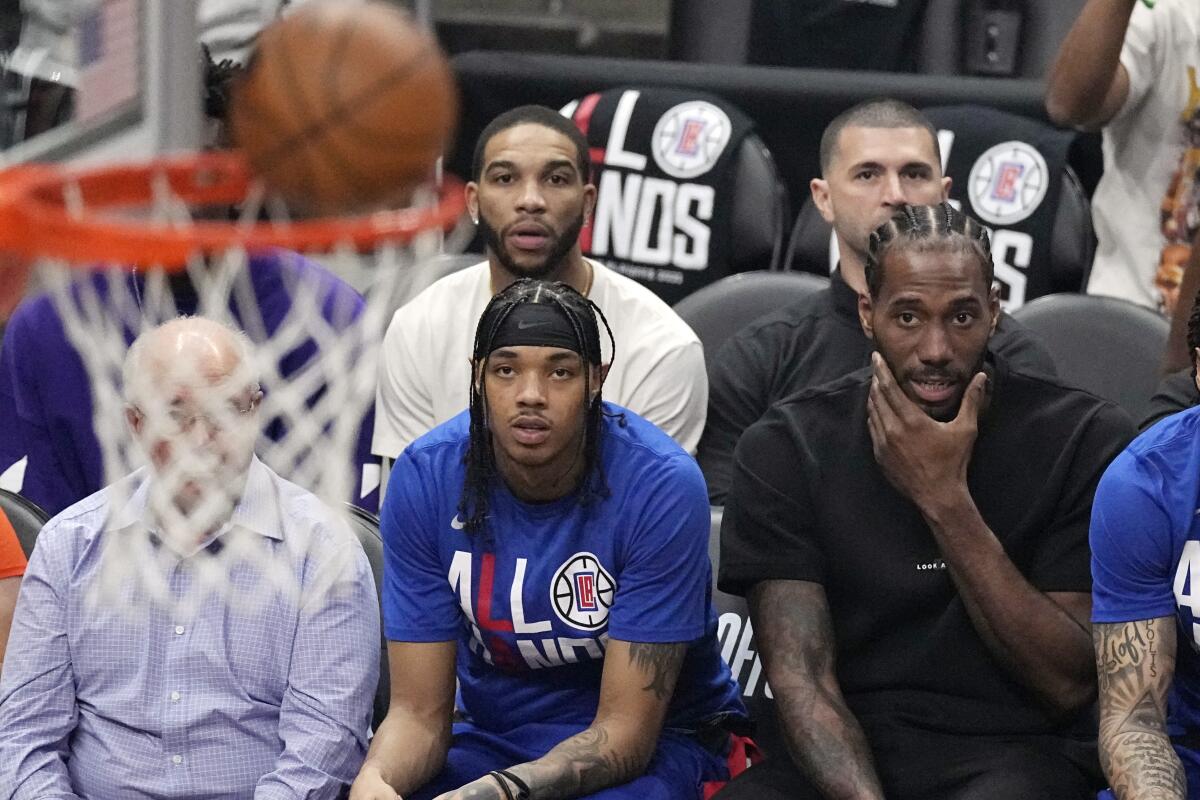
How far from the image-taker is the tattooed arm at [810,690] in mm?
3369

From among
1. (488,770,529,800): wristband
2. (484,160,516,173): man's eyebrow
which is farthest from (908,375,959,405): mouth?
(484,160,516,173): man's eyebrow

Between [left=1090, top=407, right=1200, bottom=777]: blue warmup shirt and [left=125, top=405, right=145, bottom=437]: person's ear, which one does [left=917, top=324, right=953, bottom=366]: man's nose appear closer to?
[left=1090, top=407, right=1200, bottom=777]: blue warmup shirt

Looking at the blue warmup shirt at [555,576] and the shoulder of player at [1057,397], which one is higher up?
the shoulder of player at [1057,397]

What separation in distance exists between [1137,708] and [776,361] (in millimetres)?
Result: 1423

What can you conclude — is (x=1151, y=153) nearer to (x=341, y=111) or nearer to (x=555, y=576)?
(x=555, y=576)

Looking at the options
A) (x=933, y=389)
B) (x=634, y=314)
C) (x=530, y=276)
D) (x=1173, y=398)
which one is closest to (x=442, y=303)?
(x=530, y=276)

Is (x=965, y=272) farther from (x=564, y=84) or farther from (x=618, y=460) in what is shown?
(x=564, y=84)

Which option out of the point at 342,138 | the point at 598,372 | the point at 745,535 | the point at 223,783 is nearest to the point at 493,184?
the point at 598,372

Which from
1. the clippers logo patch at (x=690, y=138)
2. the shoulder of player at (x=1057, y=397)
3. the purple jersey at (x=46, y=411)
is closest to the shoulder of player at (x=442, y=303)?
the purple jersey at (x=46, y=411)

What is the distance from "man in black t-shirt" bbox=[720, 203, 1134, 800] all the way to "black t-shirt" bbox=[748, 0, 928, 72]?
2548mm

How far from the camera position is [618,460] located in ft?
12.1

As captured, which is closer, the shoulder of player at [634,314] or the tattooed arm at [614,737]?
the tattooed arm at [614,737]

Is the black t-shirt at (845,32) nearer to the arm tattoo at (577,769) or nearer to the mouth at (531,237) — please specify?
the mouth at (531,237)

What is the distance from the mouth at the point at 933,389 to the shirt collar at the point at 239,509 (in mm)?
1336
